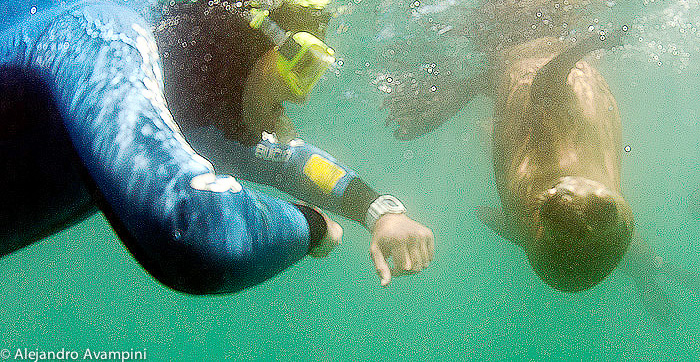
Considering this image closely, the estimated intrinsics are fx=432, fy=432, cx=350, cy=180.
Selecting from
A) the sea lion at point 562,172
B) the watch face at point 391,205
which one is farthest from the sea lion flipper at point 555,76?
the watch face at point 391,205

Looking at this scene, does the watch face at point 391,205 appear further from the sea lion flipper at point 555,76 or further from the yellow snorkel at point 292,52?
the sea lion flipper at point 555,76

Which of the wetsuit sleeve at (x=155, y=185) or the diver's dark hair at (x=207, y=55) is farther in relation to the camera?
the diver's dark hair at (x=207, y=55)

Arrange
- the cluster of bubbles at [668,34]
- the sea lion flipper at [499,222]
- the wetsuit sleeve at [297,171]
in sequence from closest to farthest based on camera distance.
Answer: the wetsuit sleeve at [297,171]
the sea lion flipper at [499,222]
the cluster of bubbles at [668,34]

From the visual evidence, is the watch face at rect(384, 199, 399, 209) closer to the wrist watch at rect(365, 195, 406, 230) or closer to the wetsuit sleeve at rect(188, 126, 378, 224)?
the wrist watch at rect(365, 195, 406, 230)

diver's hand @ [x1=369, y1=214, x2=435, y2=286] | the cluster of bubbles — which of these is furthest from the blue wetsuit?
the cluster of bubbles

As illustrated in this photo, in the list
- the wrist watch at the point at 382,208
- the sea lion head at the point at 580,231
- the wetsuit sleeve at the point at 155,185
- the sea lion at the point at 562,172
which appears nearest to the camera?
the wetsuit sleeve at the point at 155,185

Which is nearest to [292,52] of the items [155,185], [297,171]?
[297,171]

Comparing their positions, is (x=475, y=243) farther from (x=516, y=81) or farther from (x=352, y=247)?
(x=516, y=81)

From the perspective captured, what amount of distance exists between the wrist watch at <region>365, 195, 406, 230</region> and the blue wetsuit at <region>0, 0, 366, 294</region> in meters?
1.05

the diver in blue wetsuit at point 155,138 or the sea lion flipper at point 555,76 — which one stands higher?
the diver in blue wetsuit at point 155,138

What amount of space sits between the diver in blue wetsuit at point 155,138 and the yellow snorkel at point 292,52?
0.01m

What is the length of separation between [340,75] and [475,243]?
58763mm

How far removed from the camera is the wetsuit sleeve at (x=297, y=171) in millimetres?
3129

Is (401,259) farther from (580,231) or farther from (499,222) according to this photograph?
(499,222)
